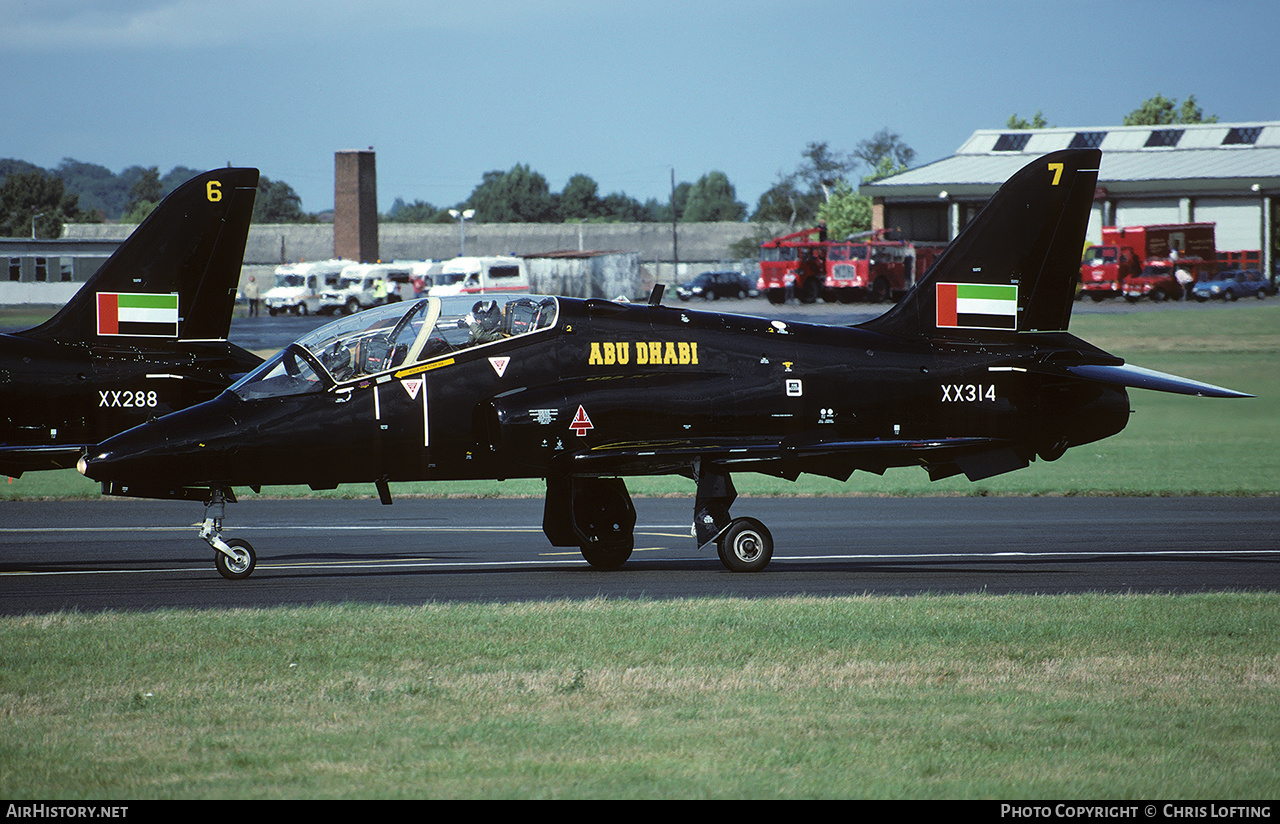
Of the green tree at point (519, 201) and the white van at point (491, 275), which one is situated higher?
the green tree at point (519, 201)

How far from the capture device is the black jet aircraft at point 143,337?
609 inches

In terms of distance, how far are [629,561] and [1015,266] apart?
20.6 ft

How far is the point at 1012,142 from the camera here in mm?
91062

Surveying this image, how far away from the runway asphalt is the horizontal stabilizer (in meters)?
2.08

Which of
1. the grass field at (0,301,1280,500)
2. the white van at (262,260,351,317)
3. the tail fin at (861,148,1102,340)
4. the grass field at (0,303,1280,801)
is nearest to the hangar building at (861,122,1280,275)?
the white van at (262,260,351,317)

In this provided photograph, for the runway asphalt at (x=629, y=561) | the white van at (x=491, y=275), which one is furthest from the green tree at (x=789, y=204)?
the runway asphalt at (x=629, y=561)

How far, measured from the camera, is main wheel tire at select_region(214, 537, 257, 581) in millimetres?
14086

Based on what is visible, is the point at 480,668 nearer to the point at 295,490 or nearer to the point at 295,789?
the point at 295,789

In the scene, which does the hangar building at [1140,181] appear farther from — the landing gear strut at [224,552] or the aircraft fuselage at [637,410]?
the landing gear strut at [224,552]

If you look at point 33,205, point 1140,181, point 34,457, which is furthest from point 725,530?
point 33,205

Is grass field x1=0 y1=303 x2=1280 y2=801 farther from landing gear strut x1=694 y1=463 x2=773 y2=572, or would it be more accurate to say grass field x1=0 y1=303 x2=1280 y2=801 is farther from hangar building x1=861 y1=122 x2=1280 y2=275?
hangar building x1=861 y1=122 x2=1280 y2=275

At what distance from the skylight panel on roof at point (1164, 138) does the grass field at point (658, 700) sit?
8245 cm

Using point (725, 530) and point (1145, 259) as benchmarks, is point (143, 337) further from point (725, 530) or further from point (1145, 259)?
point (1145, 259)

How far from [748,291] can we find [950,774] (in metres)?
73.0
